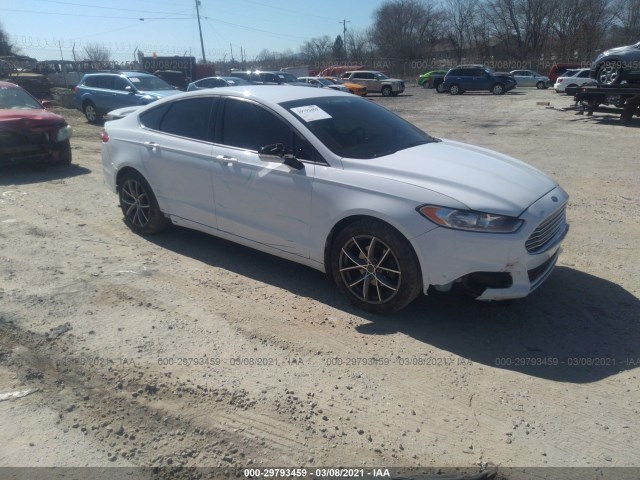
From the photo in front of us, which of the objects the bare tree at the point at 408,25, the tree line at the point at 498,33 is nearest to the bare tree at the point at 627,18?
the tree line at the point at 498,33

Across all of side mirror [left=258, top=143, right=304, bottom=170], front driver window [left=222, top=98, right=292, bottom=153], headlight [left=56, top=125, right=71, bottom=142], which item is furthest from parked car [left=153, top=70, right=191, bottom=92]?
side mirror [left=258, top=143, right=304, bottom=170]

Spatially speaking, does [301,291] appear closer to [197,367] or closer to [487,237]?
[197,367]

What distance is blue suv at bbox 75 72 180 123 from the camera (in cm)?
1508

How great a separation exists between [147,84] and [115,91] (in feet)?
3.27

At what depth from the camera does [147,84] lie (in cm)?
1577

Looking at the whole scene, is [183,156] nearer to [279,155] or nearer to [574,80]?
[279,155]

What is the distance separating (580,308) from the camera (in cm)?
416

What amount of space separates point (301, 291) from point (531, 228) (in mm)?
2007

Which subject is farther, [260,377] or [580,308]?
[580,308]

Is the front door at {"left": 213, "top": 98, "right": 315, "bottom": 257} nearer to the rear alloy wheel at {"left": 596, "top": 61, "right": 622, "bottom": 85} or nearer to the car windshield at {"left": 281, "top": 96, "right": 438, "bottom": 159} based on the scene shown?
the car windshield at {"left": 281, "top": 96, "right": 438, "bottom": 159}

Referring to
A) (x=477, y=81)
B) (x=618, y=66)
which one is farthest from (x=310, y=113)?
(x=477, y=81)

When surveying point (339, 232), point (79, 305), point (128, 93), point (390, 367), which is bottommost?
point (390, 367)

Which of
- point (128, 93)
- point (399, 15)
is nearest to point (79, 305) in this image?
point (128, 93)

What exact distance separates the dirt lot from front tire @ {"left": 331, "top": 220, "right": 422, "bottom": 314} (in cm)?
17
